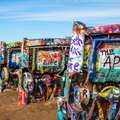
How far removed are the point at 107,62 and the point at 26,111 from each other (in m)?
4.26

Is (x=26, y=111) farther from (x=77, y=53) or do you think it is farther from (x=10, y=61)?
(x=10, y=61)

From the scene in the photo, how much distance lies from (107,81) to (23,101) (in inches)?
215

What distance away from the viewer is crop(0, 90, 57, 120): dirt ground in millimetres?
12859

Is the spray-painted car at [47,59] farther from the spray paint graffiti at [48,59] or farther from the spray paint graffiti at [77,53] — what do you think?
the spray paint graffiti at [77,53]

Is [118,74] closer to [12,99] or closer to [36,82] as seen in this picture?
[36,82]

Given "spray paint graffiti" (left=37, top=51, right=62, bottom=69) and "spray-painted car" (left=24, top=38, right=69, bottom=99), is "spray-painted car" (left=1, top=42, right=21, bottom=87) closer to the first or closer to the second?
"spray-painted car" (left=24, top=38, right=69, bottom=99)

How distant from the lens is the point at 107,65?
33.6 feet

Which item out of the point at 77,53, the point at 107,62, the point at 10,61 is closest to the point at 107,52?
the point at 107,62

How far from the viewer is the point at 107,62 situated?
10.2 m

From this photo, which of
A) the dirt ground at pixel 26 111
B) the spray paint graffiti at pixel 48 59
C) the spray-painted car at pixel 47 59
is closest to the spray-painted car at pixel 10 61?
the dirt ground at pixel 26 111

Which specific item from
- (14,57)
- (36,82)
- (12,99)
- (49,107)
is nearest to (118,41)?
(49,107)

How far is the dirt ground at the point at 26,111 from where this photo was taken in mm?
12859

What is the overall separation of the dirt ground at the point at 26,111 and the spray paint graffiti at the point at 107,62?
2480 millimetres

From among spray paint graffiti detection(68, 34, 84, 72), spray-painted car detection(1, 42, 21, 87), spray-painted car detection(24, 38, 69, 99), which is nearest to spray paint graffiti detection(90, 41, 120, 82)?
spray paint graffiti detection(68, 34, 84, 72)
